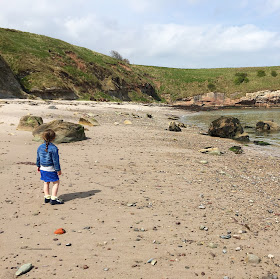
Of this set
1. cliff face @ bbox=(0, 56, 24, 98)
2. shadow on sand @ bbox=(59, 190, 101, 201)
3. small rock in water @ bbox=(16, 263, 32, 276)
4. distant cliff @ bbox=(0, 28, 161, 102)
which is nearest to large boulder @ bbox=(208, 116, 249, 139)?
shadow on sand @ bbox=(59, 190, 101, 201)

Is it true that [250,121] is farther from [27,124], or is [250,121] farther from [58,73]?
[58,73]

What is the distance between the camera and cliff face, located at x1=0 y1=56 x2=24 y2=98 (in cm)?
4124

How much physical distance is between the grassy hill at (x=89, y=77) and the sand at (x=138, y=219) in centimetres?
4353

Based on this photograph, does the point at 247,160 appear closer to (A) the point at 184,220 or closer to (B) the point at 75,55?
(A) the point at 184,220

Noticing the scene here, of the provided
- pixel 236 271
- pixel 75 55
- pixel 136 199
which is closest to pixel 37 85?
pixel 75 55

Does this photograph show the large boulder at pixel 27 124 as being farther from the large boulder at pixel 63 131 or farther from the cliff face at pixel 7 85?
the cliff face at pixel 7 85

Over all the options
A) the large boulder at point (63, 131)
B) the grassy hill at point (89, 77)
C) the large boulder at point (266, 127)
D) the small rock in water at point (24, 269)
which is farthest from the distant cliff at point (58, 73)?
the small rock in water at point (24, 269)

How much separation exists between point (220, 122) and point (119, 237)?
729 inches

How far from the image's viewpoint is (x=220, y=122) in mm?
21875

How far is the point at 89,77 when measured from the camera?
6425 cm

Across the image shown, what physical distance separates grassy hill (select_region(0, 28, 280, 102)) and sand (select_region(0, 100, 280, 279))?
4353cm

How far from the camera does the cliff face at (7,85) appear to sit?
135 ft

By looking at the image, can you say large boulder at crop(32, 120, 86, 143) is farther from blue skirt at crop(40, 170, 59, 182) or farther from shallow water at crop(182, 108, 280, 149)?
shallow water at crop(182, 108, 280, 149)

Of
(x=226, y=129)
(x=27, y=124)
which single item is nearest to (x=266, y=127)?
(x=226, y=129)
